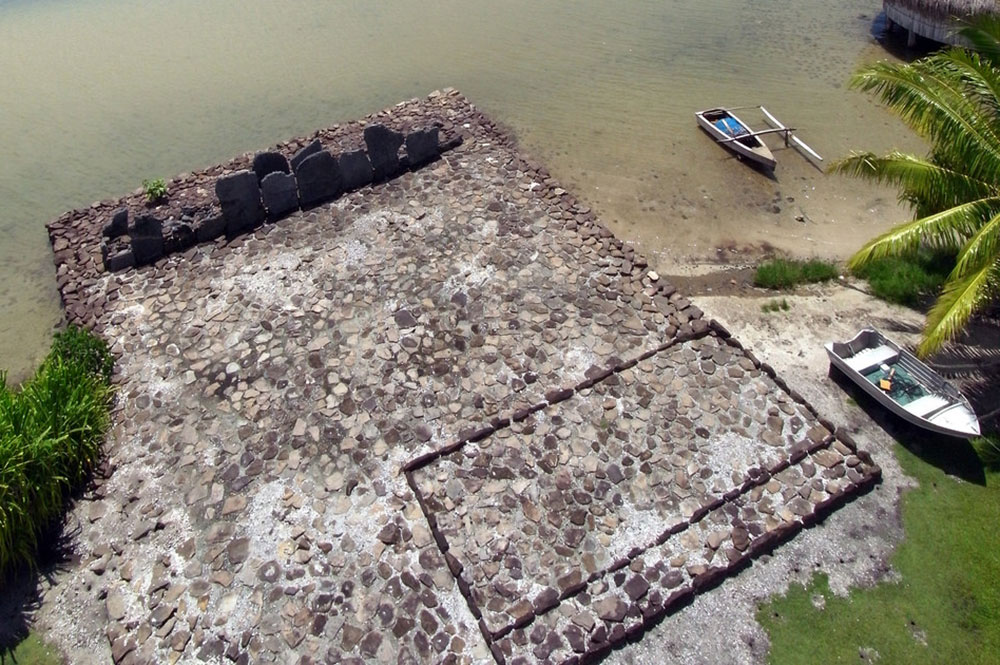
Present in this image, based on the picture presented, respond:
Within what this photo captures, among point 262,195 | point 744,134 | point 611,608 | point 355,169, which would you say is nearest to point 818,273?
point 744,134

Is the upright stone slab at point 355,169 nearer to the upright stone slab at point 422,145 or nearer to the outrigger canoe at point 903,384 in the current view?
the upright stone slab at point 422,145

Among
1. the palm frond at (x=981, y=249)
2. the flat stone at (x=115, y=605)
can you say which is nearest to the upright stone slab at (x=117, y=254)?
the flat stone at (x=115, y=605)

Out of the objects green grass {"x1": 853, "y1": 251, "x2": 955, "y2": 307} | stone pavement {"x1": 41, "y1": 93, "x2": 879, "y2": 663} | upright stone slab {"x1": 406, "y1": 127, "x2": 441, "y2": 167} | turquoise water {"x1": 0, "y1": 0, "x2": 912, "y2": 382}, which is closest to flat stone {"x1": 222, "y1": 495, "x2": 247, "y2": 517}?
stone pavement {"x1": 41, "y1": 93, "x2": 879, "y2": 663}

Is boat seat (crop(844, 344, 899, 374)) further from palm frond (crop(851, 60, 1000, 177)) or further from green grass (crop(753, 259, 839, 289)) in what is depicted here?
palm frond (crop(851, 60, 1000, 177))

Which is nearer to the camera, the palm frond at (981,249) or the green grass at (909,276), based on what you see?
the palm frond at (981,249)

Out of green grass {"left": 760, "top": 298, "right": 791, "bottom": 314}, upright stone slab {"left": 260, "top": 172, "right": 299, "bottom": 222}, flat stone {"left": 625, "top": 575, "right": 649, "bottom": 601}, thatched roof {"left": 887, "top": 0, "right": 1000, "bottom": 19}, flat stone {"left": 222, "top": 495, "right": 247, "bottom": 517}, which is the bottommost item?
flat stone {"left": 625, "top": 575, "right": 649, "bottom": 601}

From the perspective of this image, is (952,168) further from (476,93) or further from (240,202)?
(240,202)
